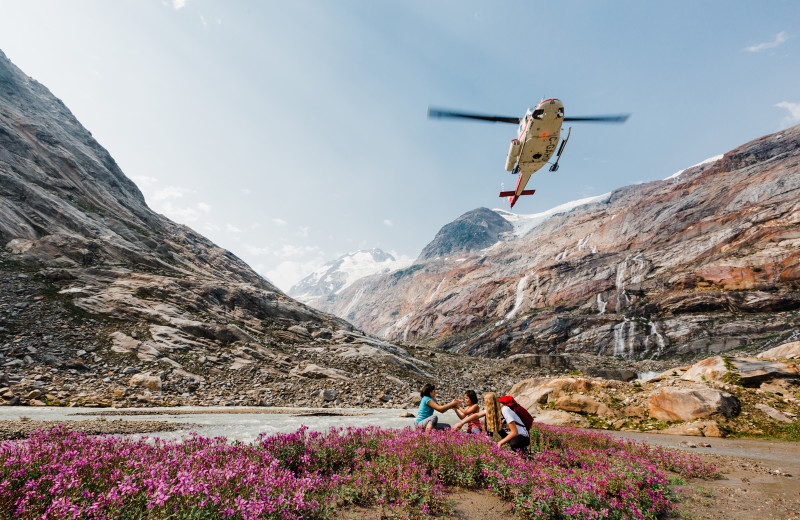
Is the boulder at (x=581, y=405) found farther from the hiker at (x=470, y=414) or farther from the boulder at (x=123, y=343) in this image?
the boulder at (x=123, y=343)

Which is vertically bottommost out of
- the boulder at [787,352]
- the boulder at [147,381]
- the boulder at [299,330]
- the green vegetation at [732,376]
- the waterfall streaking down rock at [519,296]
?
the boulder at [147,381]

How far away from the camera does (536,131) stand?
20781 millimetres

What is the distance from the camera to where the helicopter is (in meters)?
20.2

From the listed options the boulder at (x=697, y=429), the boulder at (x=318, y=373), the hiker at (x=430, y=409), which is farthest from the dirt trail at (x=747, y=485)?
the boulder at (x=318, y=373)

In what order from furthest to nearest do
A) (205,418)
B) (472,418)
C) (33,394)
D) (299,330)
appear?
(299,330) < (33,394) < (205,418) < (472,418)

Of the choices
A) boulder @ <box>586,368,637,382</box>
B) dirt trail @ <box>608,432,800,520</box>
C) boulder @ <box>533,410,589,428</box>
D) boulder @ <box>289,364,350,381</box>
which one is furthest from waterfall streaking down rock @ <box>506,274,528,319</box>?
dirt trail @ <box>608,432,800,520</box>

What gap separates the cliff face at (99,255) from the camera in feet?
84.9

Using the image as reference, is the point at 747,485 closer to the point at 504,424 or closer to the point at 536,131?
the point at 504,424

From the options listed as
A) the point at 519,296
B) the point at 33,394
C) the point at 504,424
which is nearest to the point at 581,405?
the point at 504,424

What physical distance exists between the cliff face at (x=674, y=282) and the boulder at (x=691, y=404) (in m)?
56.8

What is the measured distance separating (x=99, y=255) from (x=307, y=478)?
43.9 m

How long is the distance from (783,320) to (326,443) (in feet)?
259

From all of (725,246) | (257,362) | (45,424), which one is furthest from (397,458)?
(725,246)

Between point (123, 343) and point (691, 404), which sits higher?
point (691, 404)
